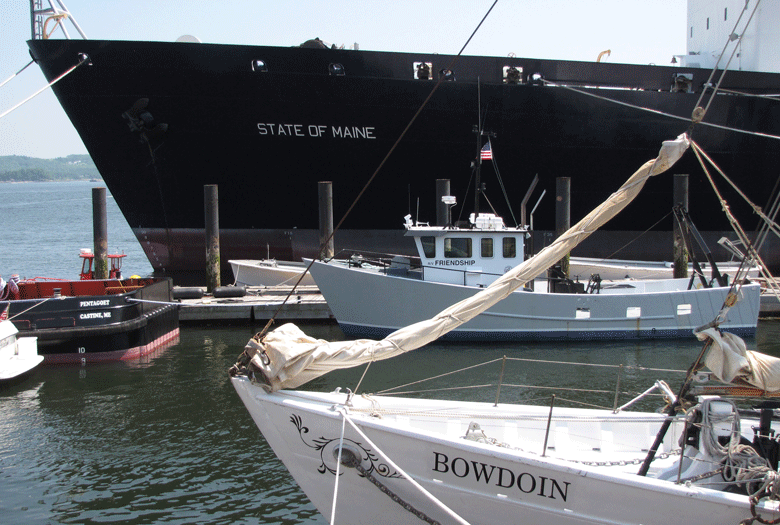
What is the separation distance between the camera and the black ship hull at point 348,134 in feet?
66.4

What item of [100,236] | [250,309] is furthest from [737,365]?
[100,236]

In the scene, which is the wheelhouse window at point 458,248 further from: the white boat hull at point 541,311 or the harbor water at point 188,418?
the harbor water at point 188,418

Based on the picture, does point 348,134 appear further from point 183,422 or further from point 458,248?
point 183,422

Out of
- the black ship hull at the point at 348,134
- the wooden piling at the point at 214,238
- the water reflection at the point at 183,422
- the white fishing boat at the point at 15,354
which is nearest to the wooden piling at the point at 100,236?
the wooden piling at the point at 214,238

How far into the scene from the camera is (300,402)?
572 cm

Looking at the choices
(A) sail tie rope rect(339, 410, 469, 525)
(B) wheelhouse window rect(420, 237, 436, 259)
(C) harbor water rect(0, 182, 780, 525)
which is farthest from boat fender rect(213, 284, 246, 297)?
(A) sail tie rope rect(339, 410, 469, 525)

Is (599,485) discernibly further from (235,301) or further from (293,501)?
(235,301)

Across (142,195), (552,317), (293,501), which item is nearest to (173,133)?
(142,195)

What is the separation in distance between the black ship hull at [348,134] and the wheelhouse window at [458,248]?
593 centimetres

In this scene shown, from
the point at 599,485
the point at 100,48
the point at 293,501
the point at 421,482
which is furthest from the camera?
the point at 100,48

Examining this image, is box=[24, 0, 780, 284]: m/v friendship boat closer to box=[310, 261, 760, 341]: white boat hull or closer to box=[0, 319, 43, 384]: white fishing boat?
box=[310, 261, 760, 341]: white boat hull

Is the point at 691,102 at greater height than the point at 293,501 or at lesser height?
greater

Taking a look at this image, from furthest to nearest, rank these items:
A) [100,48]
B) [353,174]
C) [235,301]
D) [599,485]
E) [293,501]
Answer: [353,174] < [100,48] < [235,301] < [293,501] < [599,485]

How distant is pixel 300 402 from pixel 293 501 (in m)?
2.24
